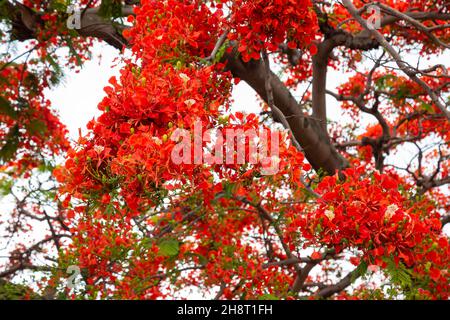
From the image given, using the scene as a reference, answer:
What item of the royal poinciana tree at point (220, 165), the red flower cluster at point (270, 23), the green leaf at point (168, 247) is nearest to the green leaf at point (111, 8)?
the royal poinciana tree at point (220, 165)

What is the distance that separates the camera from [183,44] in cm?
264

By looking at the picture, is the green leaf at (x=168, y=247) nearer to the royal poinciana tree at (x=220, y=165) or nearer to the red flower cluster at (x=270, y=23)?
the royal poinciana tree at (x=220, y=165)

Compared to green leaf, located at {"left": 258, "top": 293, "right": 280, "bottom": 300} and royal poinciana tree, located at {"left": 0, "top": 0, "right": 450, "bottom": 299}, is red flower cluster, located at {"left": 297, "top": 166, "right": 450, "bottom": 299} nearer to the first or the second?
royal poinciana tree, located at {"left": 0, "top": 0, "right": 450, "bottom": 299}

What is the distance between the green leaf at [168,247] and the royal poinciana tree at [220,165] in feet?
0.06

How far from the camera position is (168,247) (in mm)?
4613

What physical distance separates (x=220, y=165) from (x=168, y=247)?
8.37ft

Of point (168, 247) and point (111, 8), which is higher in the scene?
point (111, 8)

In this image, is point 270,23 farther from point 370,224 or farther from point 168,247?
point 168,247

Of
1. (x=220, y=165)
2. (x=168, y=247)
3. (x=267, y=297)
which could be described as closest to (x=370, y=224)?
(x=220, y=165)

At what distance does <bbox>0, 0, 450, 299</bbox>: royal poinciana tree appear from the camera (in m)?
2.04

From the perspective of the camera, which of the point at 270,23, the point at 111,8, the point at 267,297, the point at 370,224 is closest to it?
the point at 370,224

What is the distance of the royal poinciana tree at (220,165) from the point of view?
204 centimetres

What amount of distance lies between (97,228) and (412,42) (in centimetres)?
412

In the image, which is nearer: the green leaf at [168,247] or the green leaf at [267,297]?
the green leaf at [267,297]
